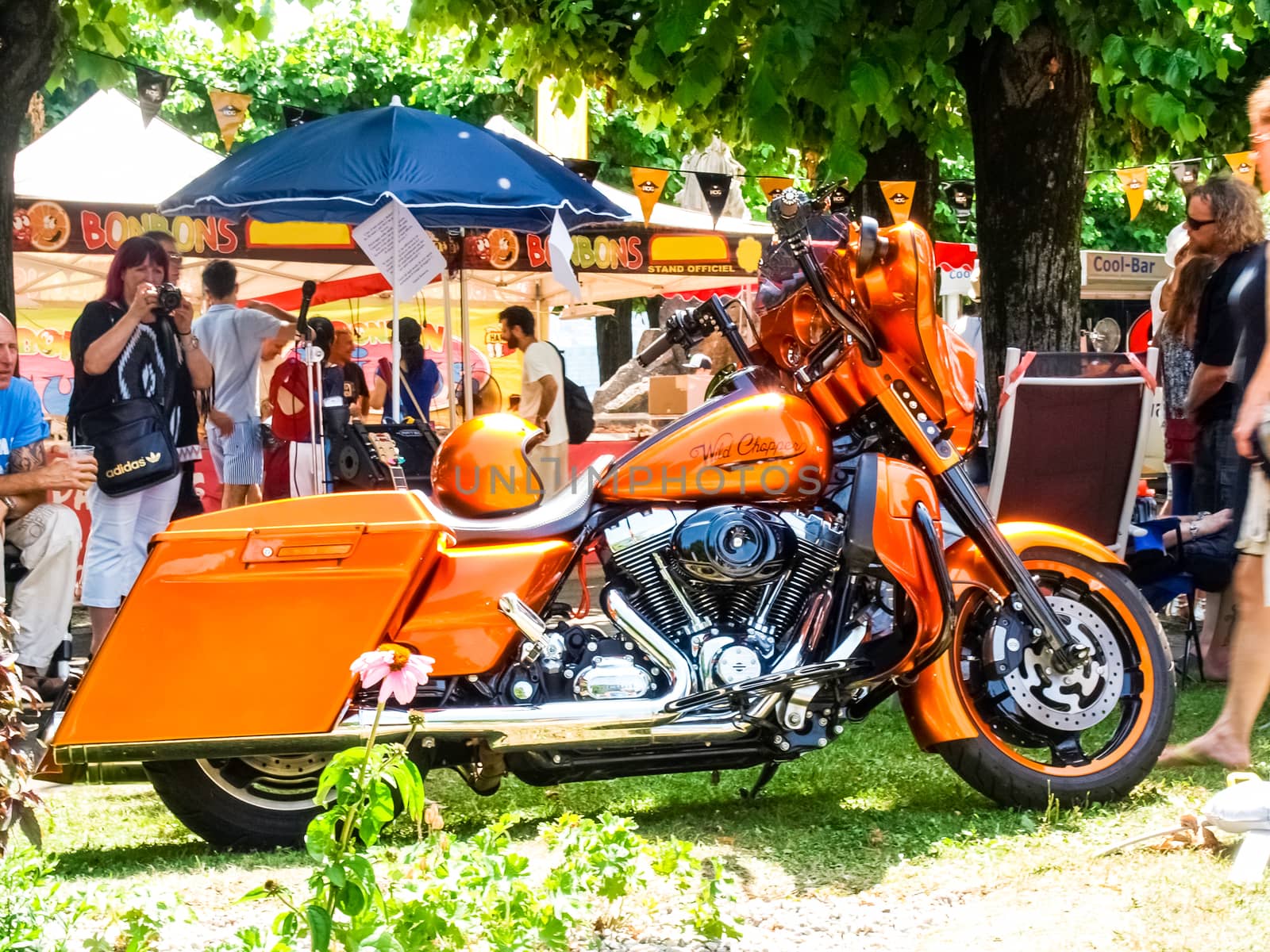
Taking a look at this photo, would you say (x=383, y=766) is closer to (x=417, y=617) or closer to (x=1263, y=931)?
(x=417, y=617)

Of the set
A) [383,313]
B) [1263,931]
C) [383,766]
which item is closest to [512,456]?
[383,766]

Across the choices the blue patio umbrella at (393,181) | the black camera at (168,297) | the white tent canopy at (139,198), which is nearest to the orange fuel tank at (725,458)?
the black camera at (168,297)

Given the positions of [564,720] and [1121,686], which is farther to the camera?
[1121,686]

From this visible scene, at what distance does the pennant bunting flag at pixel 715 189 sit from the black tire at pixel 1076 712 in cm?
801

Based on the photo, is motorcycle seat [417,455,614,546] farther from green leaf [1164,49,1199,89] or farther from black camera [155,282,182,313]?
green leaf [1164,49,1199,89]

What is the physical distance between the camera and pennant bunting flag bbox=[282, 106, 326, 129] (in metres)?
9.58

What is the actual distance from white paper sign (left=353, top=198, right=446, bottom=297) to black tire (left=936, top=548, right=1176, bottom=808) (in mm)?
5067

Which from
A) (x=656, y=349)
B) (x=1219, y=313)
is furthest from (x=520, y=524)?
(x=1219, y=313)

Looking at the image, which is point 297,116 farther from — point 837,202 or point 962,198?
point 962,198

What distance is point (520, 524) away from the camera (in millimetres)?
4004

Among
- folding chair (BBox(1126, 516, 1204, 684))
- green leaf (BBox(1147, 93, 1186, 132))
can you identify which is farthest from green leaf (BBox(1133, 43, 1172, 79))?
folding chair (BBox(1126, 516, 1204, 684))

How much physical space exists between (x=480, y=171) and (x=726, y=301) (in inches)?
179

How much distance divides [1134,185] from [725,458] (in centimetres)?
1125

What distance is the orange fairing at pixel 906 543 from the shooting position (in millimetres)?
3992
